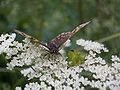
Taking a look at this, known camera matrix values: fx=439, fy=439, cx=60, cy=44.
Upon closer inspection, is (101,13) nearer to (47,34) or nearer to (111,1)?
(111,1)

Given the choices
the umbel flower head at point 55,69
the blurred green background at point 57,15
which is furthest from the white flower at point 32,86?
the blurred green background at point 57,15

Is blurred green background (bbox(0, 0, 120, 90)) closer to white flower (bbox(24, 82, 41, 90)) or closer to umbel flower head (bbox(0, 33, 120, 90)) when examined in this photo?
umbel flower head (bbox(0, 33, 120, 90))

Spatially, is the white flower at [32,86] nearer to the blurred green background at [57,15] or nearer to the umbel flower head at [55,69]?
the umbel flower head at [55,69]

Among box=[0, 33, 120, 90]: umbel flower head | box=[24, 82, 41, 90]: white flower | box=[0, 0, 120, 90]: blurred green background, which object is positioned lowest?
box=[24, 82, 41, 90]: white flower

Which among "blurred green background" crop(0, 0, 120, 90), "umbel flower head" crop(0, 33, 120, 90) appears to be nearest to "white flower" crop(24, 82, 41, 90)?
"umbel flower head" crop(0, 33, 120, 90)

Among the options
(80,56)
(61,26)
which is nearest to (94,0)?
(61,26)

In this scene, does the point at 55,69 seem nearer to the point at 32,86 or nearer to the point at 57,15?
the point at 32,86

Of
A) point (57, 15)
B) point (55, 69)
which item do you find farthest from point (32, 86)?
point (57, 15)
